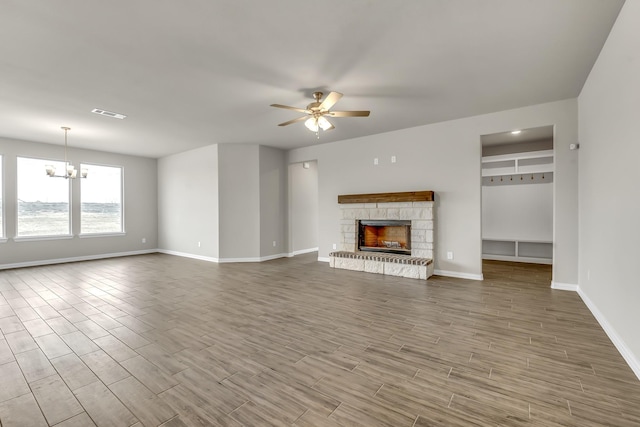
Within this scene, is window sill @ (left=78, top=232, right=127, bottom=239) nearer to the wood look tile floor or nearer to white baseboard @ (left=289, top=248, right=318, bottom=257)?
the wood look tile floor

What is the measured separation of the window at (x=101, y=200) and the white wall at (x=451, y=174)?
5.65 m

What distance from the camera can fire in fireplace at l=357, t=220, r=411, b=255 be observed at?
5.59m

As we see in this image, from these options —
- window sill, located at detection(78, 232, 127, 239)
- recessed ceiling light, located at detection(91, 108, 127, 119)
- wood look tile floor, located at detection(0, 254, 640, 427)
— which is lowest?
wood look tile floor, located at detection(0, 254, 640, 427)

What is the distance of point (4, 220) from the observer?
6.17 metres

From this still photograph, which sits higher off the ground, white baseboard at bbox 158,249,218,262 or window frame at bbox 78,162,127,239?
window frame at bbox 78,162,127,239

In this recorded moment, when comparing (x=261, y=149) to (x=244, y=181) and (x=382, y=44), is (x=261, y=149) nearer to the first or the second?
(x=244, y=181)

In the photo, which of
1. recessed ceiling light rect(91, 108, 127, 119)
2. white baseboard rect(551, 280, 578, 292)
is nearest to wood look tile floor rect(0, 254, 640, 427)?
white baseboard rect(551, 280, 578, 292)

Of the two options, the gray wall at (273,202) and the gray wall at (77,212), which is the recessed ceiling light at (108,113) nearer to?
the gray wall at (273,202)

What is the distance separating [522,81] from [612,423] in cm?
356

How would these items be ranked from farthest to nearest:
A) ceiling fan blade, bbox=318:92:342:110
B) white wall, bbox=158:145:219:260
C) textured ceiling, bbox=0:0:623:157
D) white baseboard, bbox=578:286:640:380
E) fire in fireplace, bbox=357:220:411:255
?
white wall, bbox=158:145:219:260
fire in fireplace, bbox=357:220:411:255
ceiling fan blade, bbox=318:92:342:110
textured ceiling, bbox=0:0:623:157
white baseboard, bbox=578:286:640:380

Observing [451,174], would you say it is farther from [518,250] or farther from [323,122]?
[518,250]

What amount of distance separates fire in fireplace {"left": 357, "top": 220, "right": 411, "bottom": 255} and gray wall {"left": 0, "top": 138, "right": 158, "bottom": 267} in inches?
252

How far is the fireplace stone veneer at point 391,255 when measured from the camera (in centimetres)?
514

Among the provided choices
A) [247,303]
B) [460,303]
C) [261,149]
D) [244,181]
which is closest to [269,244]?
[244,181]
